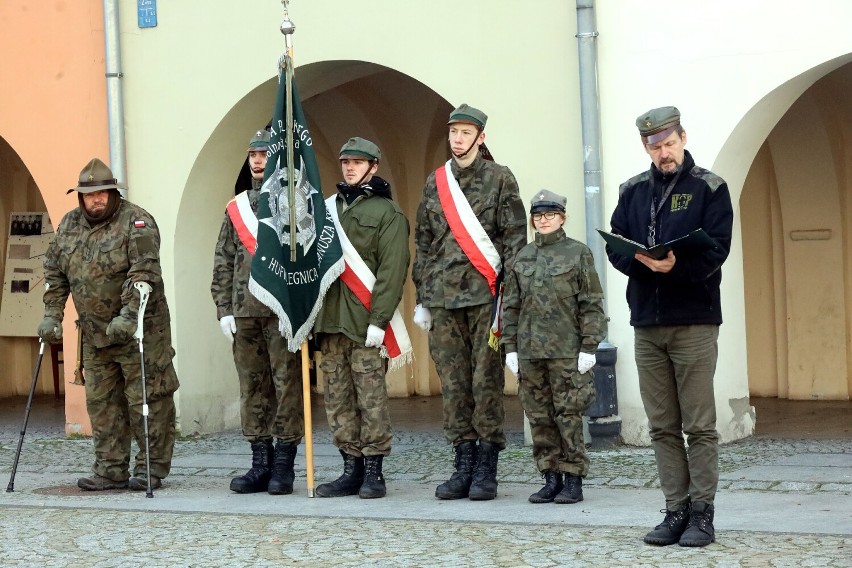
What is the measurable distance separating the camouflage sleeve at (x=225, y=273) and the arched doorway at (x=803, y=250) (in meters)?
5.27

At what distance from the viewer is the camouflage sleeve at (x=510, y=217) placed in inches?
288

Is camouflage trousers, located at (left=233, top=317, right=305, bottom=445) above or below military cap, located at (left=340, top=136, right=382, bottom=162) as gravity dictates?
below

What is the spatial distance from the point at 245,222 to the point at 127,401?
1.22m

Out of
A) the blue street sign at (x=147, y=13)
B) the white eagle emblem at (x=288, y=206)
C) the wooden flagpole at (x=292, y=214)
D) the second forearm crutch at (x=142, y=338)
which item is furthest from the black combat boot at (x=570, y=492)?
the blue street sign at (x=147, y=13)

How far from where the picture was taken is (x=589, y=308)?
22.9ft

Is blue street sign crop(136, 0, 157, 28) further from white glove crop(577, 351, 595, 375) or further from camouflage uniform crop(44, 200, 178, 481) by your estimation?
white glove crop(577, 351, 595, 375)

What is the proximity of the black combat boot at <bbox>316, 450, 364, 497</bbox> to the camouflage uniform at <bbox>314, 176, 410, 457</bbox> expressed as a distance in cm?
8

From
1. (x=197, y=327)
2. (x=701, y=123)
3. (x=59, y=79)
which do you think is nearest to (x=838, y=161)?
(x=701, y=123)

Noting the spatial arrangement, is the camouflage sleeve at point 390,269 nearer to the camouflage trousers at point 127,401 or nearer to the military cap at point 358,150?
the military cap at point 358,150

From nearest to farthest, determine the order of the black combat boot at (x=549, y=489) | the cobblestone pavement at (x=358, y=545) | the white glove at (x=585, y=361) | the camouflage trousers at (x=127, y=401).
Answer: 1. the cobblestone pavement at (x=358, y=545)
2. the white glove at (x=585, y=361)
3. the black combat boot at (x=549, y=489)
4. the camouflage trousers at (x=127, y=401)

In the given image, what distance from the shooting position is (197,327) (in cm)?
1079

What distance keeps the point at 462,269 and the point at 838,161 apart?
17.4ft

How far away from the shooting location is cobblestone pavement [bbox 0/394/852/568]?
586cm

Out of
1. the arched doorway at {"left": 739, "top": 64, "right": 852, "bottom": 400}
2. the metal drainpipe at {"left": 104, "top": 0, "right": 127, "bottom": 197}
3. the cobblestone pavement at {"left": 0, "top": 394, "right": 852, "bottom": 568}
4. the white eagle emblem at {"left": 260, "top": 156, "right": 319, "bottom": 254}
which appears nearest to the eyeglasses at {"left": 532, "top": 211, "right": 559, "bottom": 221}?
the white eagle emblem at {"left": 260, "top": 156, "right": 319, "bottom": 254}
